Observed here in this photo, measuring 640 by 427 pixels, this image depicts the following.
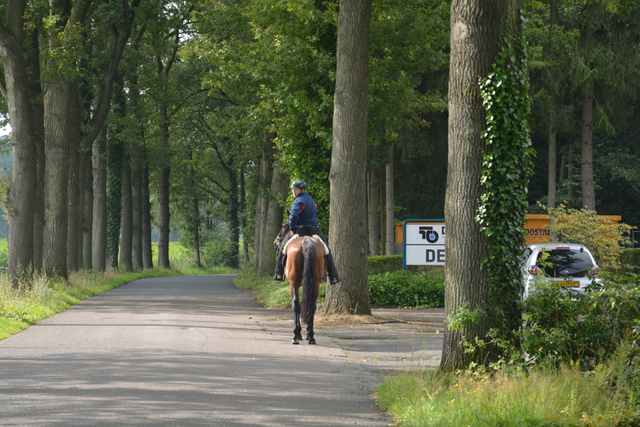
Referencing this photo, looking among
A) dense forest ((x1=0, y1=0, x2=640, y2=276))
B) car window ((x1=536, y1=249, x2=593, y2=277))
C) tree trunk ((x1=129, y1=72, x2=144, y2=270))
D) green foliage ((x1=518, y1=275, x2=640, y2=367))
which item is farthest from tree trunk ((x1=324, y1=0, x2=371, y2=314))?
tree trunk ((x1=129, y1=72, x2=144, y2=270))

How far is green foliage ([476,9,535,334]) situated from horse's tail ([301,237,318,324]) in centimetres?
443

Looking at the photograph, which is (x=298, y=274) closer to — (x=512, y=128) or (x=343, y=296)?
(x=343, y=296)

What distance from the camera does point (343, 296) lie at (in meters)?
14.3

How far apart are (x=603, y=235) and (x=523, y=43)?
20870 mm

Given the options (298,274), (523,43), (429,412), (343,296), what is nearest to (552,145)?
(343,296)

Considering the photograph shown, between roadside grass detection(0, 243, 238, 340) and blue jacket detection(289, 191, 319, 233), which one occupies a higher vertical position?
blue jacket detection(289, 191, 319, 233)

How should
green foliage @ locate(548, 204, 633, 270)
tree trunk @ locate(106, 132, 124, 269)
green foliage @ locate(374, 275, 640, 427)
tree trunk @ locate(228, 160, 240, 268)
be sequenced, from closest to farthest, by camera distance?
green foliage @ locate(374, 275, 640, 427) → green foliage @ locate(548, 204, 633, 270) → tree trunk @ locate(106, 132, 124, 269) → tree trunk @ locate(228, 160, 240, 268)

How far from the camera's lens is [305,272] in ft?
35.9

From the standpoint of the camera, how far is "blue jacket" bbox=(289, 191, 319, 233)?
435 inches

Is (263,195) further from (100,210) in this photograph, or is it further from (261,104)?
(100,210)

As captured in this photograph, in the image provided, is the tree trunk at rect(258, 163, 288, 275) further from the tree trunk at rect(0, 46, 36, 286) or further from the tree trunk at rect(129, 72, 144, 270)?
the tree trunk at rect(0, 46, 36, 286)

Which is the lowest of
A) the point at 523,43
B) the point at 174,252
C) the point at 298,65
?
the point at 174,252

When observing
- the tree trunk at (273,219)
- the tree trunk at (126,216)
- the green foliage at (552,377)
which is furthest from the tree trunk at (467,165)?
the tree trunk at (126,216)

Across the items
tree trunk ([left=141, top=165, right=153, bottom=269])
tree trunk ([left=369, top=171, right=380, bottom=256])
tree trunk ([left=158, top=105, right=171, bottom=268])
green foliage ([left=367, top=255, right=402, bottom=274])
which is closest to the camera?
green foliage ([left=367, top=255, right=402, bottom=274])
